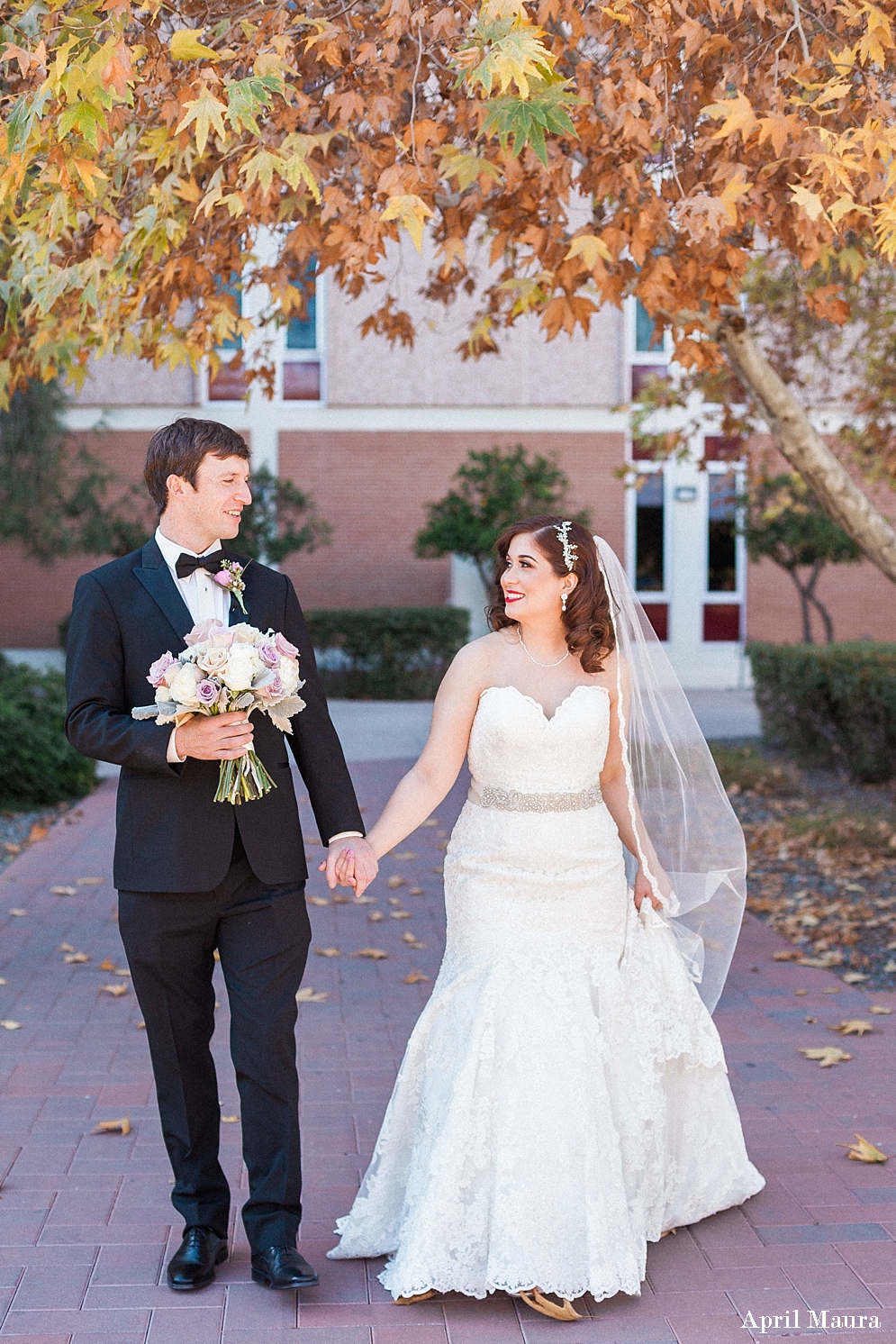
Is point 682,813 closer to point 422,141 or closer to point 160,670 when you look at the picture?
point 160,670

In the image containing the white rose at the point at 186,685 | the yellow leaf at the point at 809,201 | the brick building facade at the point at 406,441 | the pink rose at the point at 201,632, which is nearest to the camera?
the white rose at the point at 186,685

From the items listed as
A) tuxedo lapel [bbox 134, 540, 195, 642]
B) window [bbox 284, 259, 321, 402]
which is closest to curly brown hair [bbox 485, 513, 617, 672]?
tuxedo lapel [bbox 134, 540, 195, 642]

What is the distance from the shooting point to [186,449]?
3.27 meters

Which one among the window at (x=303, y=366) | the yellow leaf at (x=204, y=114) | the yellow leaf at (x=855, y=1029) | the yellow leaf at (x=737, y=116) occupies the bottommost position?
the yellow leaf at (x=855, y=1029)

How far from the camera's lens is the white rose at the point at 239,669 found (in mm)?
2967

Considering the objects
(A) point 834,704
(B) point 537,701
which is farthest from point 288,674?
(A) point 834,704

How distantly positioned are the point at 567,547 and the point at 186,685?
3.91 ft

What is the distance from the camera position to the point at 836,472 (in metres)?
7.47

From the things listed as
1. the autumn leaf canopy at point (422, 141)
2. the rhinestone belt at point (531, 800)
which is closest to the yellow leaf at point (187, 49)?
the autumn leaf canopy at point (422, 141)

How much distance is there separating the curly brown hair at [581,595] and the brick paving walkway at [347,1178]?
1.65m

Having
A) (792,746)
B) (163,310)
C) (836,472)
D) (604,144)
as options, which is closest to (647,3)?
(604,144)

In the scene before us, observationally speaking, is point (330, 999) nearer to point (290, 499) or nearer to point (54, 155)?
point (54, 155)

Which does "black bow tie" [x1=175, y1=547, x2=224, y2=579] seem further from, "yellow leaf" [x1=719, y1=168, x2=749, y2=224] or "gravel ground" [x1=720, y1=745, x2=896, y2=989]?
"gravel ground" [x1=720, y1=745, x2=896, y2=989]

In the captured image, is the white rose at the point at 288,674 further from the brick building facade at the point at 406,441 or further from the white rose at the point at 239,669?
the brick building facade at the point at 406,441
